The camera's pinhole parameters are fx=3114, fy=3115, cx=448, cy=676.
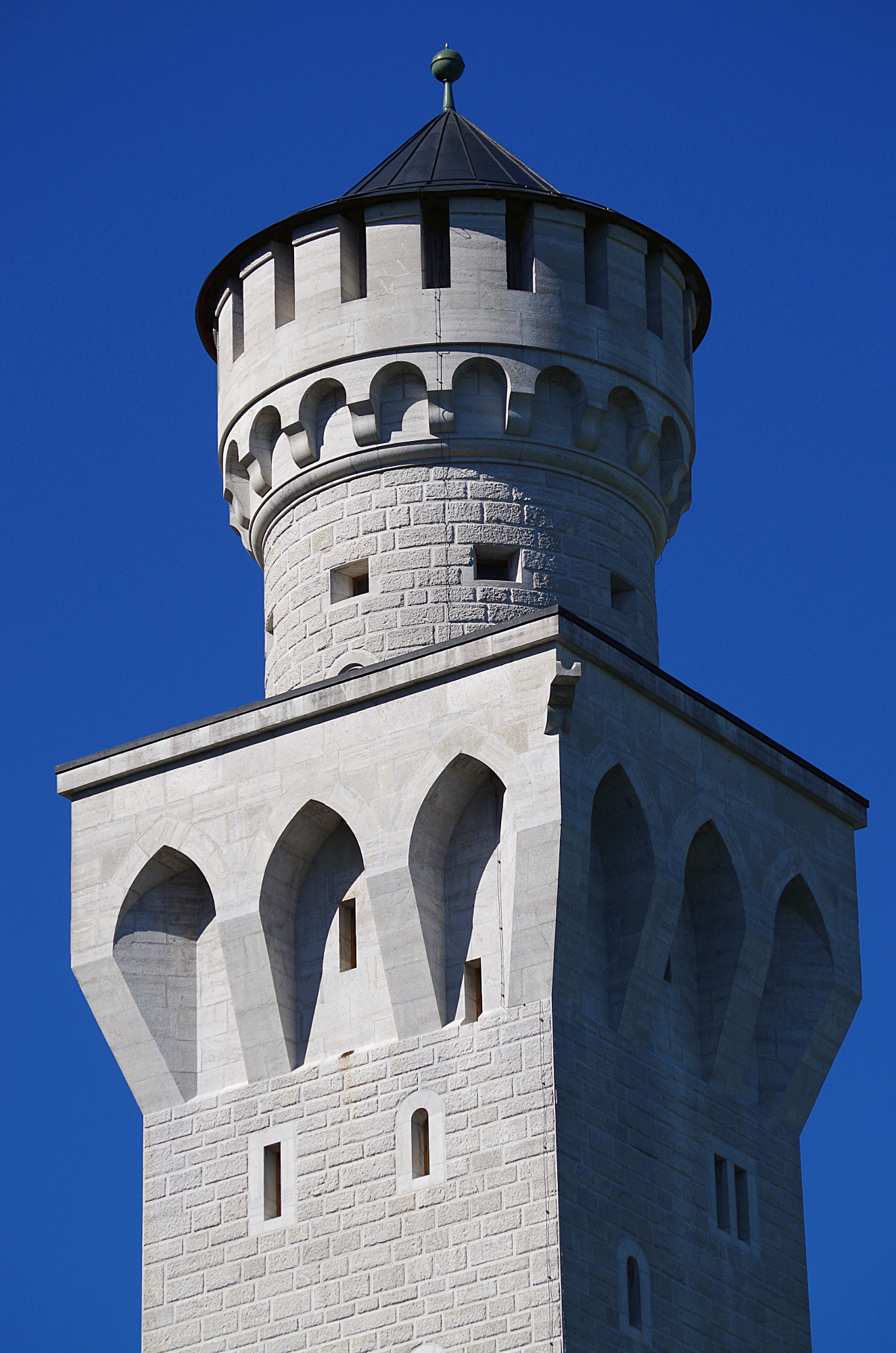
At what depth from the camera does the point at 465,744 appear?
3122 centimetres

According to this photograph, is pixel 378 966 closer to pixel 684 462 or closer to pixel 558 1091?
pixel 558 1091

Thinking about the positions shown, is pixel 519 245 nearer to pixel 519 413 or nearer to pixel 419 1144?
pixel 519 413

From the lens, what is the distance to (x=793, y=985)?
33.9m

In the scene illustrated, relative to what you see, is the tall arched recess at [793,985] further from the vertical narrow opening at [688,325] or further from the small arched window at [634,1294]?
the vertical narrow opening at [688,325]

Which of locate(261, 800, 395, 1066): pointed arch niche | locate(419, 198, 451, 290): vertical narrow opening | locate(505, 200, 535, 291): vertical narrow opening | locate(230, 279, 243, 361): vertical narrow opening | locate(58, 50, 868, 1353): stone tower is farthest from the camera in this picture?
locate(230, 279, 243, 361): vertical narrow opening

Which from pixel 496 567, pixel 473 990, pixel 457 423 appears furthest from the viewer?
pixel 457 423

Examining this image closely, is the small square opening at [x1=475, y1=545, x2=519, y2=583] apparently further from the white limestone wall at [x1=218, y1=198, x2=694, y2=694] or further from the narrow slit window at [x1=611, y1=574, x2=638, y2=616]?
the narrow slit window at [x1=611, y1=574, x2=638, y2=616]

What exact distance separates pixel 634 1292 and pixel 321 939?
197 inches

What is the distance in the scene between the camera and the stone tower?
99.5 ft

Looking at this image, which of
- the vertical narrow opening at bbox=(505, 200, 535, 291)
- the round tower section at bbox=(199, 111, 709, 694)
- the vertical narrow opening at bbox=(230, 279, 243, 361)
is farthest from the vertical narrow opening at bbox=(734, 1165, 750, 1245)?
the vertical narrow opening at bbox=(230, 279, 243, 361)

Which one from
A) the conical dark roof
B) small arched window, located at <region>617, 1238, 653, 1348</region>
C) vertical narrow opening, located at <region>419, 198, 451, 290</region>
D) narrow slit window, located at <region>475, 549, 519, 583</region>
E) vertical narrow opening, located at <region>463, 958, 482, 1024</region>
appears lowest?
small arched window, located at <region>617, 1238, 653, 1348</region>

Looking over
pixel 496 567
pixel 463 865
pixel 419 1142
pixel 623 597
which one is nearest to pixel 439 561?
pixel 496 567

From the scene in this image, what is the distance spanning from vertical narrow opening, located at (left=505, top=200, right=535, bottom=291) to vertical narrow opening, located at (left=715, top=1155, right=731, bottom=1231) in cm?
981

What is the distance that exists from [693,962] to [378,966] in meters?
3.55
